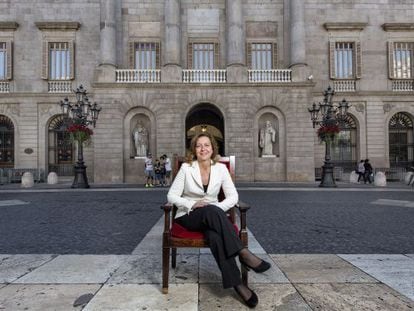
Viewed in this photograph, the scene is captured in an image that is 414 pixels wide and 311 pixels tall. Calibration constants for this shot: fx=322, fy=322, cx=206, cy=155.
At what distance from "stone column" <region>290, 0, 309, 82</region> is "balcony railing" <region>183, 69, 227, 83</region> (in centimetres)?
476

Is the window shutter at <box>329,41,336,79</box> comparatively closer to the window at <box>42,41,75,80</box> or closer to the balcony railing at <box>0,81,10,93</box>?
the window at <box>42,41,75,80</box>

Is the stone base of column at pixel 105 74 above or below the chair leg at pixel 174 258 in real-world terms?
above

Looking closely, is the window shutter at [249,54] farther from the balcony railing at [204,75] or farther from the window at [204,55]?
the balcony railing at [204,75]

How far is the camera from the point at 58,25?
23344 millimetres

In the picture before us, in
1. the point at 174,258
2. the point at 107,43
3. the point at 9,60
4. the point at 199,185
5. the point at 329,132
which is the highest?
A: the point at 107,43

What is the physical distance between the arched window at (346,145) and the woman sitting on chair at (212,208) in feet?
73.9

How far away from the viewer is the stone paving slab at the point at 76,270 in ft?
11.7

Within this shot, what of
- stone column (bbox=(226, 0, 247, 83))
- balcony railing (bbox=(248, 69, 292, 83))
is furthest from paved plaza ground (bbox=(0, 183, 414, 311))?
balcony railing (bbox=(248, 69, 292, 83))

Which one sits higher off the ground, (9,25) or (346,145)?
(9,25)

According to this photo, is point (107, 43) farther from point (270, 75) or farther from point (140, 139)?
point (270, 75)

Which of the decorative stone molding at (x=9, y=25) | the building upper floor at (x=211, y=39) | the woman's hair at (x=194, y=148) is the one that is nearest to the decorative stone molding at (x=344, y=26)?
the building upper floor at (x=211, y=39)

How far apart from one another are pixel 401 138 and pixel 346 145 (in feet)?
14.5

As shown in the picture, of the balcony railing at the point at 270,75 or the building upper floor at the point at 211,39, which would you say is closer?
the balcony railing at the point at 270,75

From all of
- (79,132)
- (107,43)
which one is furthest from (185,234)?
(107,43)
